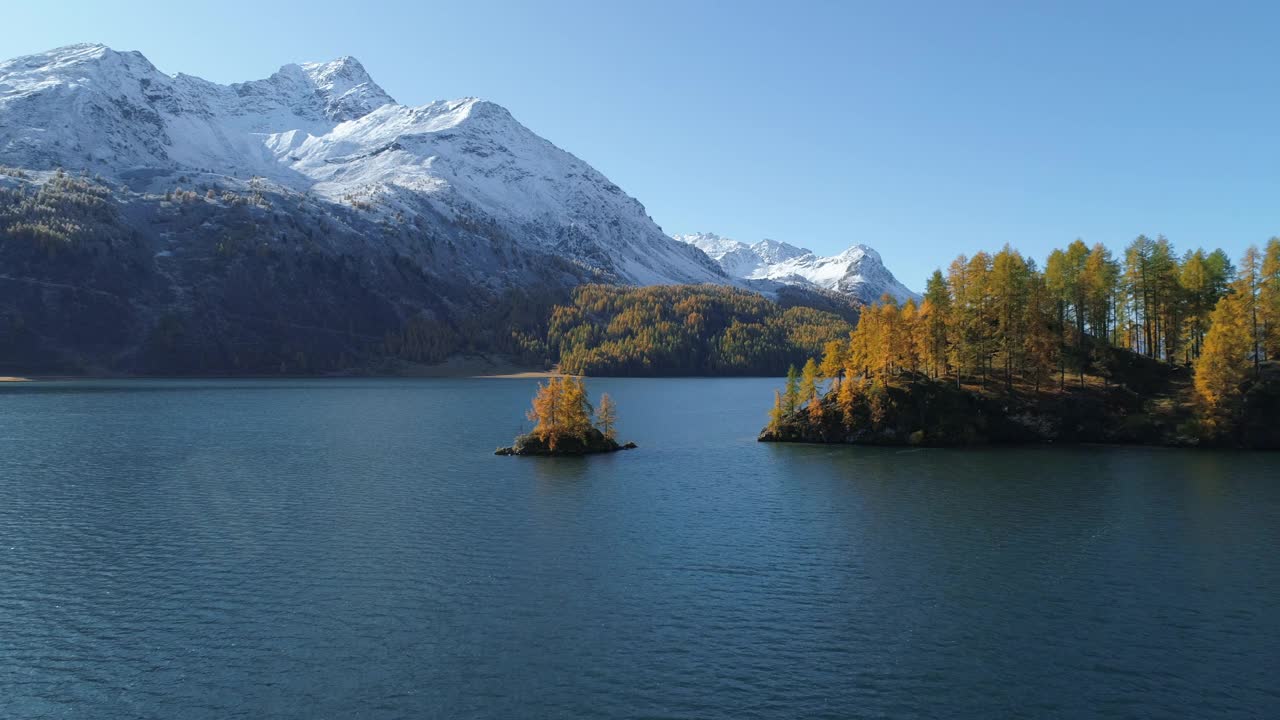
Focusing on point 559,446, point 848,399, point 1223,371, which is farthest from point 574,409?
point 1223,371

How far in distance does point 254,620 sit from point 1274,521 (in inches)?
3229

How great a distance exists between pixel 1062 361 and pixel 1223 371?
21.9m

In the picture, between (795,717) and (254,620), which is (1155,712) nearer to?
(795,717)

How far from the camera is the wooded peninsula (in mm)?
114562

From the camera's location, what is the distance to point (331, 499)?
78.7 meters

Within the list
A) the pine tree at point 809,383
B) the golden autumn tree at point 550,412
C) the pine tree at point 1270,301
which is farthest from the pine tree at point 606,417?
the pine tree at point 1270,301

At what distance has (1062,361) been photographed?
128 m

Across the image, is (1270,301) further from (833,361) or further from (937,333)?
(833,361)

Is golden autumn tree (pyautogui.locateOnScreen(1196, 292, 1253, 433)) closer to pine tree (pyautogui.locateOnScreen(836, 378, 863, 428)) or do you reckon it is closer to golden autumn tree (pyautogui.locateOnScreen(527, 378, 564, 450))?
pine tree (pyautogui.locateOnScreen(836, 378, 863, 428))

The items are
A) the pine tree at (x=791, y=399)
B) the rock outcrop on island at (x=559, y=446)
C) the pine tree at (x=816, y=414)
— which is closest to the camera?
the rock outcrop on island at (x=559, y=446)

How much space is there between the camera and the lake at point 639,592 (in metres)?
35.0

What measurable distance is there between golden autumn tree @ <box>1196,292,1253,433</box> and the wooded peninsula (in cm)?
19

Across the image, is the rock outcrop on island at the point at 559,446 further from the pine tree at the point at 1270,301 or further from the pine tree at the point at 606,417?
the pine tree at the point at 1270,301

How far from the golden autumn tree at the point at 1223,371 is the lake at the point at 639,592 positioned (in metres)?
21.9
